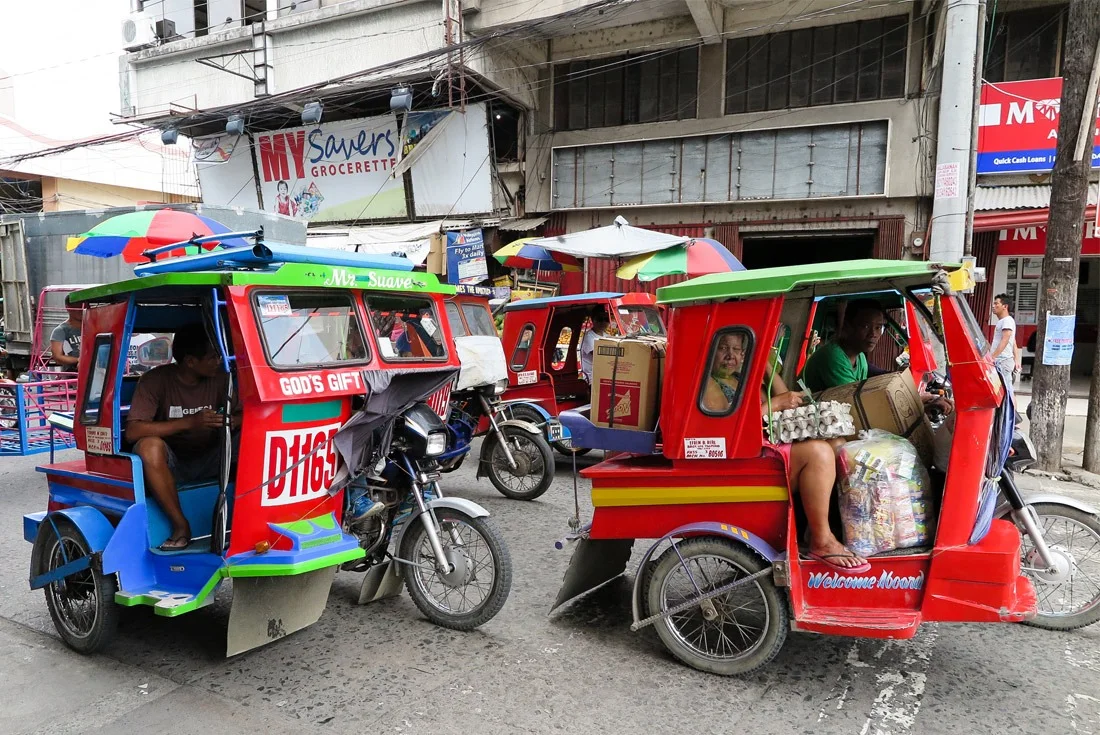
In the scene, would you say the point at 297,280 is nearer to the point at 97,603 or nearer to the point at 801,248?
the point at 97,603

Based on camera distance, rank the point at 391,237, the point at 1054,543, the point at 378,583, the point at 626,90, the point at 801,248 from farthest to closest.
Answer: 1. the point at 391,237
2. the point at 801,248
3. the point at 626,90
4. the point at 378,583
5. the point at 1054,543

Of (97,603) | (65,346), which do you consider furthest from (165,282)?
(65,346)

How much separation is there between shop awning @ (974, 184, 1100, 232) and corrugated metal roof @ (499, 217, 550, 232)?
7.69 metres

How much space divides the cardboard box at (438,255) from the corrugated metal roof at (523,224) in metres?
1.39

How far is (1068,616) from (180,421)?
504cm

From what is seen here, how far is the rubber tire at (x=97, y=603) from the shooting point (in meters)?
3.68

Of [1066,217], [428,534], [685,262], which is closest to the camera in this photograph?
[428,534]

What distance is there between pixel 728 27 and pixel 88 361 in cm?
1204

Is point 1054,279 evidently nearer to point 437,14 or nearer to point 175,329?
point 175,329

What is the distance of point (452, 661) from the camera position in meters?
3.70

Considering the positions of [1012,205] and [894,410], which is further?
[1012,205]

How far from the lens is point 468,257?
14867 millimetres

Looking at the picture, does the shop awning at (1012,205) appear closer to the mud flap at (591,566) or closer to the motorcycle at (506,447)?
the motorcycle at (506,447)

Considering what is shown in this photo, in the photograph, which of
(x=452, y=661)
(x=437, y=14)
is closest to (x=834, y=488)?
(x=452, y=661)
